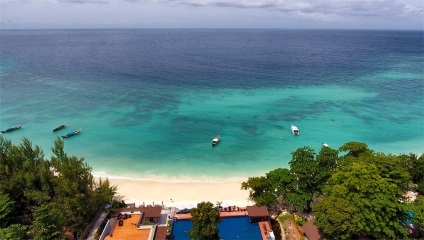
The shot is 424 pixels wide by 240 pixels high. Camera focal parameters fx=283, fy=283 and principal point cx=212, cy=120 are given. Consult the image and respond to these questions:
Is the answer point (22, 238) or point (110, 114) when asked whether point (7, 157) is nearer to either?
point (22, 238)

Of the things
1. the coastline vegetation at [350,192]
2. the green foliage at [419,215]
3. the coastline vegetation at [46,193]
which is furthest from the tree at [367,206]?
the coastline vegetation at [46,193]

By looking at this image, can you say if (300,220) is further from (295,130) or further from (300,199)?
(295,130)

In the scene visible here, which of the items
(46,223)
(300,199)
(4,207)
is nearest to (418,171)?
(300,199)

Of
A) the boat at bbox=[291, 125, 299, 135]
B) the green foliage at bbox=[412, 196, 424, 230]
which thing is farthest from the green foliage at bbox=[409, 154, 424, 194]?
the boat at bbox=[291, 125, 299, 135]

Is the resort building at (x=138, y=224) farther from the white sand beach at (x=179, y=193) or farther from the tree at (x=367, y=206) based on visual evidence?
the tree at (x=367, y=206)

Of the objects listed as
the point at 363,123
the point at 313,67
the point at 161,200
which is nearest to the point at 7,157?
the point at 161,200

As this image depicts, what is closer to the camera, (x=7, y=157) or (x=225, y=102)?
(x=7, y=157)
